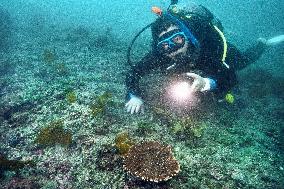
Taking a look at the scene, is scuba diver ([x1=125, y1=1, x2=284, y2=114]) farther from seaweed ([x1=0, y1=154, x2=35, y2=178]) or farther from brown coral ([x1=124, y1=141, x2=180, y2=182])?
seaweed ([x1=0, y1=154, x2=35, y2=178])

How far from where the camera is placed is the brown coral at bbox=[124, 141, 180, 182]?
4.51 metres

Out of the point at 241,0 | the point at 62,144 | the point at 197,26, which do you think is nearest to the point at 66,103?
the point at 62,144

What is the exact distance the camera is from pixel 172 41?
19.7 ft

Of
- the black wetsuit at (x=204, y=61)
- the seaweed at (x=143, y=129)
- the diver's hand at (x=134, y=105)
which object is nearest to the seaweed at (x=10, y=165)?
the seaweed at (x=143, y=129)

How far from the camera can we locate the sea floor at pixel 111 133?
499 centimetres

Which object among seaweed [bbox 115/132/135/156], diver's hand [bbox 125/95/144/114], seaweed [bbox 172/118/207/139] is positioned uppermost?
seaweed [bbox 115/132/135/156]

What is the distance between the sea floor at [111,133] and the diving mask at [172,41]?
1.90 m

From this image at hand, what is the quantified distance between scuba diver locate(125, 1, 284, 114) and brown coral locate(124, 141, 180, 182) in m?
1.78

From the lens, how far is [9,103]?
7594 millimetres

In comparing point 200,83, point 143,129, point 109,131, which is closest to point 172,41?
point 200,83

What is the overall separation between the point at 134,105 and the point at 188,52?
6.79 ft

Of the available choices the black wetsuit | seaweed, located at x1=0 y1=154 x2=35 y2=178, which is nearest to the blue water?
seaweed, located at x1=0 y1=154 x2=35 y2=178

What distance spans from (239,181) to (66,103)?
16.4 feet

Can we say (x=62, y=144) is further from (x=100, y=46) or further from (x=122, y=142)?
(x=100, y=46)
